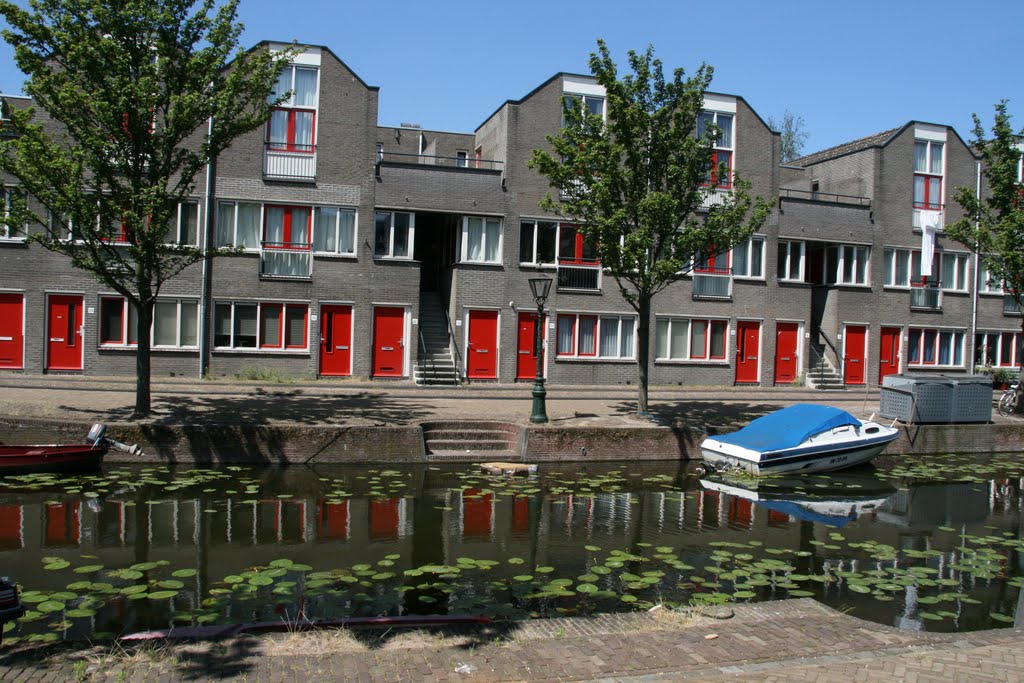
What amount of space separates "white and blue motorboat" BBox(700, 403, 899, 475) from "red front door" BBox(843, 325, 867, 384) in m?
14.0

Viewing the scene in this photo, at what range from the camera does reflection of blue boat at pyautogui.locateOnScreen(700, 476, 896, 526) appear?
13.4 metres

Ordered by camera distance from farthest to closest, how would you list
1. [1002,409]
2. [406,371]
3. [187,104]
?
[406,371] → [1002,409] → [187,104]

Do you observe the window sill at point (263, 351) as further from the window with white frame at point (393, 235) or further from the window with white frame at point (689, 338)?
the window with white frame at point (689, 338)

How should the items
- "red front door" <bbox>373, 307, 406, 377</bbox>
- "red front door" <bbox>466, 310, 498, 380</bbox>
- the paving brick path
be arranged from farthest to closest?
"red front door" <bbox>466, 310, 498, 380</bbox>
"red front door" <bbox>373, 307, 406, 377</bbox>
the paving brick path

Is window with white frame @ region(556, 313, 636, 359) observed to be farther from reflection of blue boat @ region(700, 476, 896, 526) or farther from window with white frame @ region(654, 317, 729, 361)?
reflection of blue boat @ region(700, 476, 896, 526)

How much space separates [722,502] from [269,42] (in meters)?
18.9

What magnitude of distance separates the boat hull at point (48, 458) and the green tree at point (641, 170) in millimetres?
10081

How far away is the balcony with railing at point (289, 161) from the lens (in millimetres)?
25328

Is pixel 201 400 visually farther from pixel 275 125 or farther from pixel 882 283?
pixel 882 283

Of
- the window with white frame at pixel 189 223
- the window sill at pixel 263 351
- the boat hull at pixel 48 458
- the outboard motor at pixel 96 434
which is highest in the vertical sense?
the window with white frame at pixel 189 223

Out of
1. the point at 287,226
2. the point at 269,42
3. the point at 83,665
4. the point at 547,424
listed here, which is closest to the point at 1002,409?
the point at 547,424

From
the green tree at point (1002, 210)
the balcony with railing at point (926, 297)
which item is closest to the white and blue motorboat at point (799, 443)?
the green tree at point (1002, 210)

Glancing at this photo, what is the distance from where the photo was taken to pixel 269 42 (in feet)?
81.5

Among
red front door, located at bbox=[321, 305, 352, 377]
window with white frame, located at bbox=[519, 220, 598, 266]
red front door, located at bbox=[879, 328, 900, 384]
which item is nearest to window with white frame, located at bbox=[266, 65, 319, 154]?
red front door, located at bbox=[321, 305, 352, 377]
